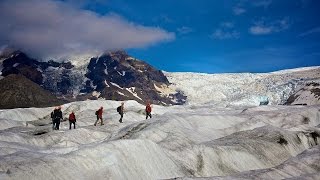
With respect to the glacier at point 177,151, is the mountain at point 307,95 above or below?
above

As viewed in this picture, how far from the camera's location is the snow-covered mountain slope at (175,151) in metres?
20.8

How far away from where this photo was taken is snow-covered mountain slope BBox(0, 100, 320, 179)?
20766mm

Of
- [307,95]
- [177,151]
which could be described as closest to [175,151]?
[177,151]

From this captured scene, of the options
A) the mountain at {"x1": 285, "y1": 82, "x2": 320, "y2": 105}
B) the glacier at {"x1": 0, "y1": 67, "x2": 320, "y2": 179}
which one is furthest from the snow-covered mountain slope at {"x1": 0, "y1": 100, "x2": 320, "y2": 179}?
the mountain at {"x1": 285, "y1": 82, "x2": 320, "y2": 105}

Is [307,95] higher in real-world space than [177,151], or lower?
higher

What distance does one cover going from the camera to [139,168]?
2434 centimetres

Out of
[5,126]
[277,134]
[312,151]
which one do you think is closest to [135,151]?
[312,151]

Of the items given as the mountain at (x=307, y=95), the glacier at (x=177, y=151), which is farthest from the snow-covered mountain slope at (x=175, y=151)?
the mountain at (x=307, y=95)

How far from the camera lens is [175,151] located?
94.8 ft

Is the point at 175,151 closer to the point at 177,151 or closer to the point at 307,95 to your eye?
the point at 177,151

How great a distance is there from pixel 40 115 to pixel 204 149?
76706mm

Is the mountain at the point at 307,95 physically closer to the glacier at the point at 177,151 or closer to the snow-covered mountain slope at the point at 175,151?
the glacier at the point at 177,151

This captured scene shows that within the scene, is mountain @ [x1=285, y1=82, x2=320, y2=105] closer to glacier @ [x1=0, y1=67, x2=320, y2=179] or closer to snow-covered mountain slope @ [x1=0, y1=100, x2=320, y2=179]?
glacier @ [x1=0, y1=67, x2=320, y2=179]

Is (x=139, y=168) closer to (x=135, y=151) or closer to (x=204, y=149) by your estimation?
(x=135, y=151)
